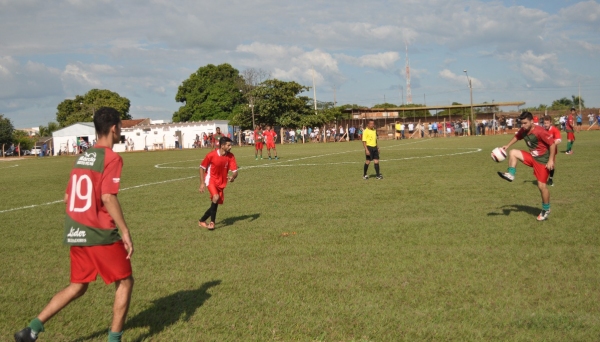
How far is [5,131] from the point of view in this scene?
86375 millimetres

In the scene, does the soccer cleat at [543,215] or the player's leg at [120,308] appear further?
the soccer cleat at [543,215]

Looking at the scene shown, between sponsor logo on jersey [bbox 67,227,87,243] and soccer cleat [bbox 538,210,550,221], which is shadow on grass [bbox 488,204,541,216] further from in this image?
sponsor logo on jersey [bbox 67,227,87,243]

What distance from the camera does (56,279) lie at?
737 cm

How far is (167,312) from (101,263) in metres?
1.35

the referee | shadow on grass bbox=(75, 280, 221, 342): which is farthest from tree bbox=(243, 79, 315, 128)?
shadow on grass bbox=(75, 280, 221, 342)

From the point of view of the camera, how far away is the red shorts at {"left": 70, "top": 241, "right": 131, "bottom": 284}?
15.4 ft

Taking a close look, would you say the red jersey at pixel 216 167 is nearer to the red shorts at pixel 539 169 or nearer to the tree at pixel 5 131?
the red shorts at pixel 539 169

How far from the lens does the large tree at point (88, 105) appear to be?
102 meters

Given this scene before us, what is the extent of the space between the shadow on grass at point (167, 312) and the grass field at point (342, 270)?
21 mm

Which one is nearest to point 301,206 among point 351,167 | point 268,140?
point 351,167

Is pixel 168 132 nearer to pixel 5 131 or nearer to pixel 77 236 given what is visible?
pixel 5 131

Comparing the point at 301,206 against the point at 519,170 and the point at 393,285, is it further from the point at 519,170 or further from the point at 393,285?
the point at 519,170

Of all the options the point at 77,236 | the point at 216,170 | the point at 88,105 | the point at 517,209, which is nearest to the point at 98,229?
the point at 77,236

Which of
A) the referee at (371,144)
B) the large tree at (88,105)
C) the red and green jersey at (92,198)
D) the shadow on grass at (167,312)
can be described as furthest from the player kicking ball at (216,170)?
the large tree at (88,105)
